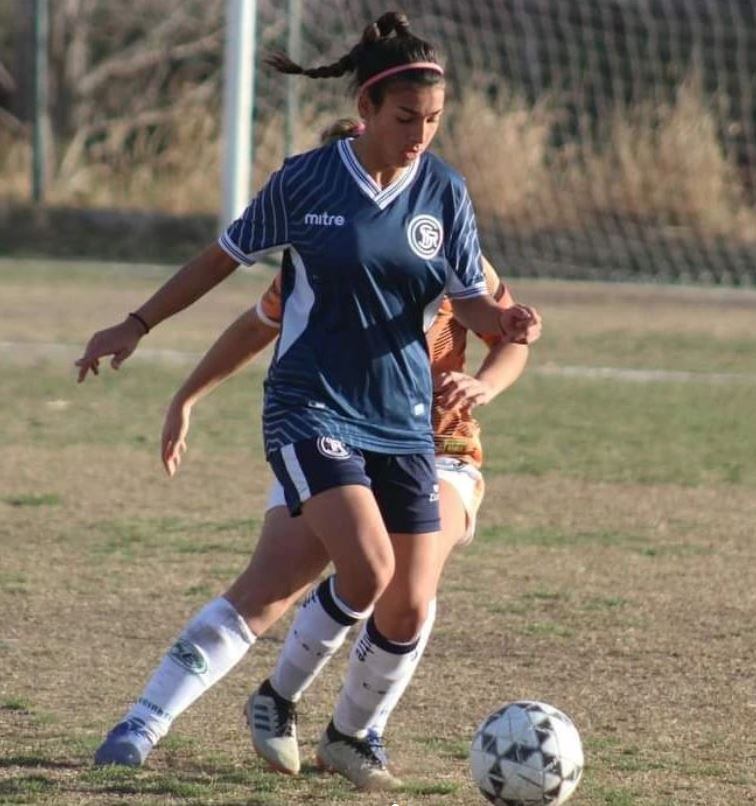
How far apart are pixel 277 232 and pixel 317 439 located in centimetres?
52

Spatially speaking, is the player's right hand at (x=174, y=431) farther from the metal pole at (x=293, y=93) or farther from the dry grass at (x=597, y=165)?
the dry grass at (x=597, y=165)

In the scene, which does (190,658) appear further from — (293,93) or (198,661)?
(293,93)

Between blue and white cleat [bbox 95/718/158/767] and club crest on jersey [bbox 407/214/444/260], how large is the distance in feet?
4.27

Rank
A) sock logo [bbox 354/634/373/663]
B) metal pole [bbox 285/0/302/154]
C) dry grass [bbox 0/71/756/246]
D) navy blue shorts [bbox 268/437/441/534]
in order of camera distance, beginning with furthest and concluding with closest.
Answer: dry grass [bbox 0/71/756/246] < metal pole [bbox 285/0/302/154] < sock logo [bbox 354/634/373/663] < navy blue shorts [bbox 268/437/441/534]

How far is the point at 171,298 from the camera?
454cm

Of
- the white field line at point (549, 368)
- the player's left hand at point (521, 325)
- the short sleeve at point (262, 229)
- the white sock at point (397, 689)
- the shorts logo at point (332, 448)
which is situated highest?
the short sleeve at point (262, 229)

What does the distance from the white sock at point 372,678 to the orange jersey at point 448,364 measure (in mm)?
539

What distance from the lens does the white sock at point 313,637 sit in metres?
4.50

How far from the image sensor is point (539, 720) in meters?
4.36

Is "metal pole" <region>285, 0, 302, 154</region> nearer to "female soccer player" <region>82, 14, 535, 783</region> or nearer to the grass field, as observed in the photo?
the grass field

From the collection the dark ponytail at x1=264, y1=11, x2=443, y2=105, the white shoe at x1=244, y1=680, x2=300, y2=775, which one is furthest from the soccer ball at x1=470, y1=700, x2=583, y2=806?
the dark ponytail at x1=264, y1=11, x2=443, y2=105

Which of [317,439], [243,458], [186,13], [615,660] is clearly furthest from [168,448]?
[186,13]

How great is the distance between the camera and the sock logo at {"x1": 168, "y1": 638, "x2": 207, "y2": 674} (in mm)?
4512

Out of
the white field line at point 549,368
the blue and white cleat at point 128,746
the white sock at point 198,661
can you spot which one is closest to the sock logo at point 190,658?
the white sock at point 198,661
